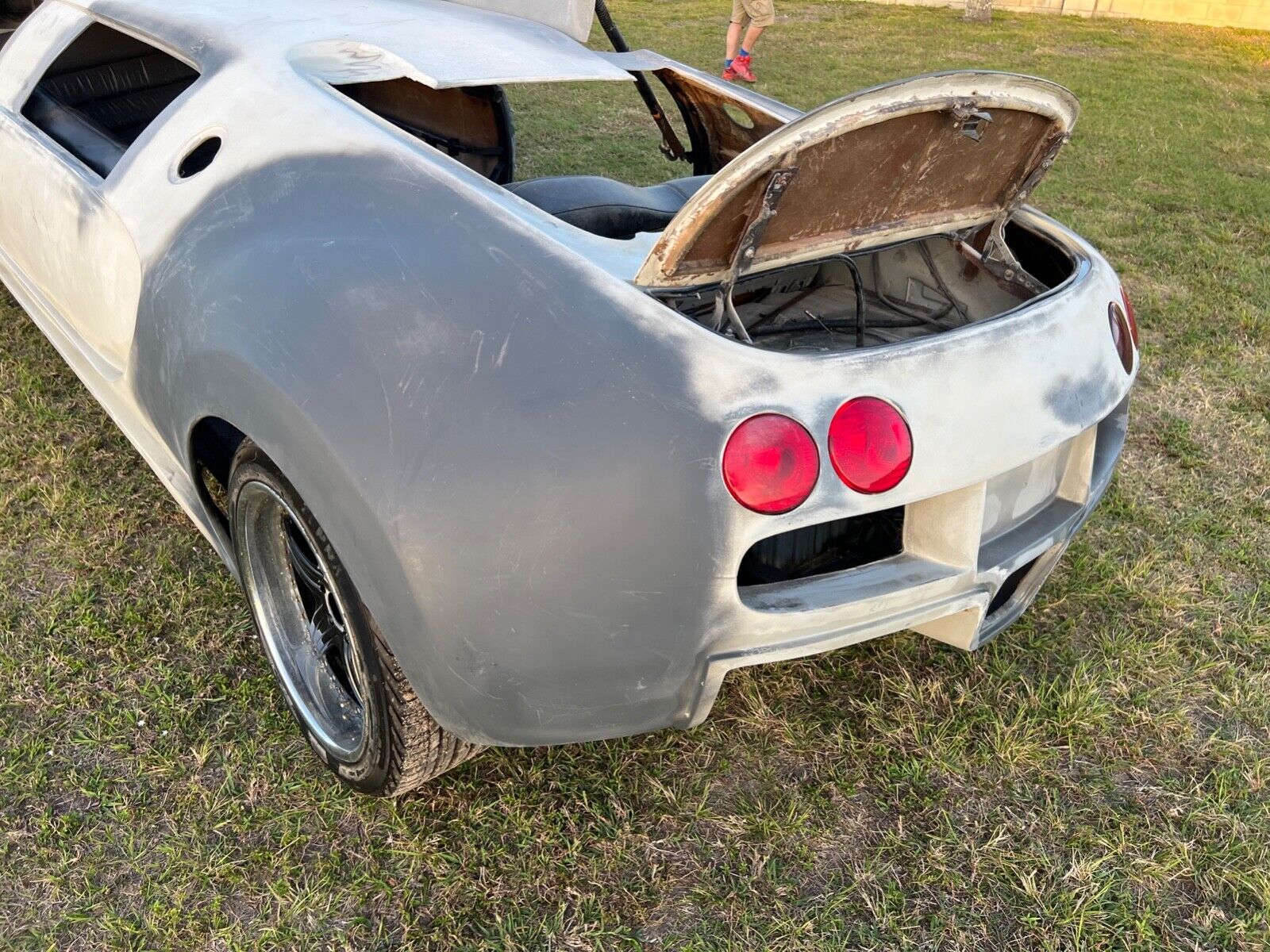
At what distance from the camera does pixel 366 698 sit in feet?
5.81

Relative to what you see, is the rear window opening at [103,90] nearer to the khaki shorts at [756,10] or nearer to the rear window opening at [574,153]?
the rear window opening at [574,153]

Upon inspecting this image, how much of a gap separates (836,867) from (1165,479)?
194 centimetres

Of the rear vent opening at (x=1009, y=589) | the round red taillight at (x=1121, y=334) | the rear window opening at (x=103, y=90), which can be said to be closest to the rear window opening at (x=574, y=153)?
the rear window opening at (x=103, y=90)

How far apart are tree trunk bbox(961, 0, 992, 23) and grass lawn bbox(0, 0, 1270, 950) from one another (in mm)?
11295

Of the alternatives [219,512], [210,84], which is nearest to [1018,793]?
[219,512]

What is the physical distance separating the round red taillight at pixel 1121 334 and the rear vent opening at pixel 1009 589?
0.45 metres

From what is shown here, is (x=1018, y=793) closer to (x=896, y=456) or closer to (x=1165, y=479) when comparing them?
(x=896, y=456)

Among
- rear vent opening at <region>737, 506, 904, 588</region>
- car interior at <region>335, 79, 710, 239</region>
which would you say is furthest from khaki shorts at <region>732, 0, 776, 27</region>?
rear vent opening at <region>737, 506, 904, 588</region>

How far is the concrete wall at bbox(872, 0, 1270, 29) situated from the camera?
12758 mm

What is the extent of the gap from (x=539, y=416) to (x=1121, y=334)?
4.12 ft

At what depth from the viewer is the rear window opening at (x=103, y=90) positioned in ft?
9.09

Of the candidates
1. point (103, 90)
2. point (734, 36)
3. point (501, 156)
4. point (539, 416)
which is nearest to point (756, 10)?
point (734, 36)

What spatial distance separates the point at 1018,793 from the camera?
6.64ft

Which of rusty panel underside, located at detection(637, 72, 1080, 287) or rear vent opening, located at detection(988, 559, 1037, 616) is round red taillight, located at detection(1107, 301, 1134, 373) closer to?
rusty panel underside, located at detection(637, 72, 1080, 287)
